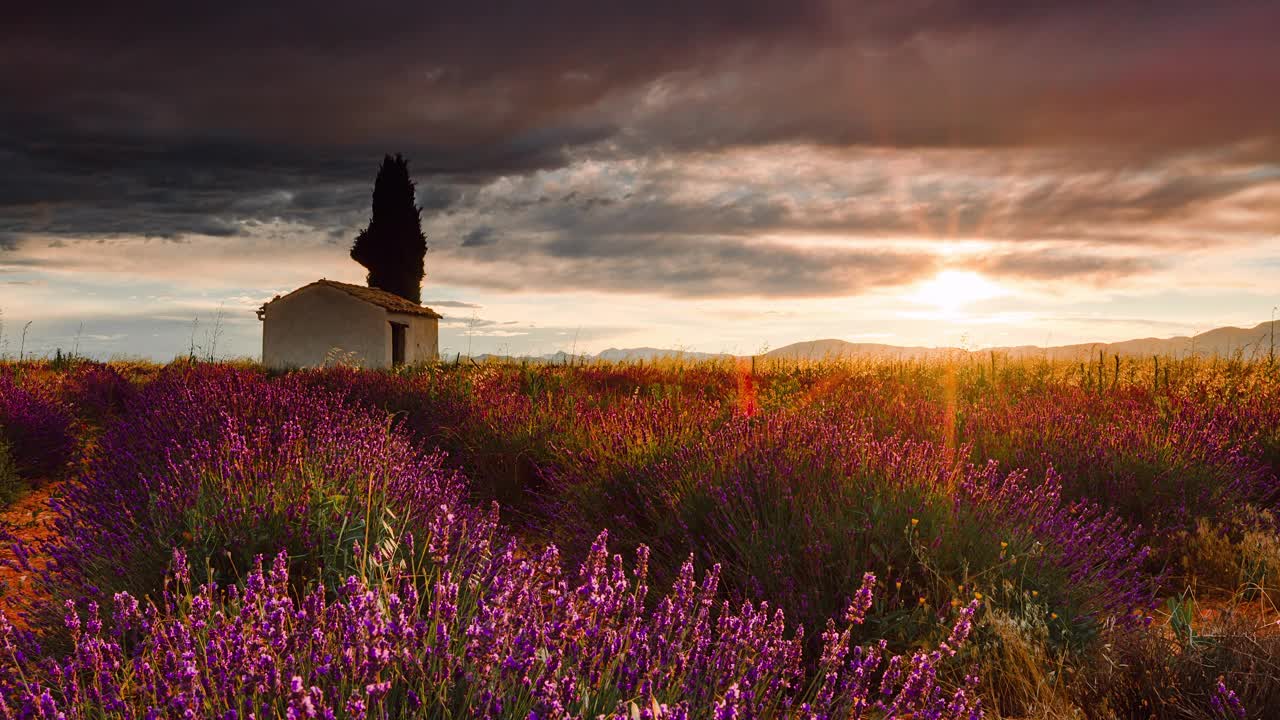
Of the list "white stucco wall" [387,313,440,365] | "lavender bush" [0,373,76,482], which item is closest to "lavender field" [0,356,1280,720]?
"lavender bush" [0,373,76,482]

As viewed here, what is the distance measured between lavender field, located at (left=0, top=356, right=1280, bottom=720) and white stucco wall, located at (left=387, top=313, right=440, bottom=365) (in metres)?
18.6

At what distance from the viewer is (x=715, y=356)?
16.5 meters

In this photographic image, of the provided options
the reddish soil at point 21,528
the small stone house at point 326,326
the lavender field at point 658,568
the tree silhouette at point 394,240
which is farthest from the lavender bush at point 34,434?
the tree silhouette at point 394,240

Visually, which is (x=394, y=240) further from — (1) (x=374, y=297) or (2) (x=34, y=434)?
(2) (x=34, y=434)

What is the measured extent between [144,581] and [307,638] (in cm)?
189

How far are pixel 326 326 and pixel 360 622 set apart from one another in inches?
933

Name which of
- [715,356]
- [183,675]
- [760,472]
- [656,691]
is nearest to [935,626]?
[760,472]

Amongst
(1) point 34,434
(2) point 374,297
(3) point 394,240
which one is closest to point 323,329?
(2) point 374,297

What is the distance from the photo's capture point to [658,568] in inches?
146

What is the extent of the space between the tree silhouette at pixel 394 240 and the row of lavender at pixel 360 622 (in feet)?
98.0

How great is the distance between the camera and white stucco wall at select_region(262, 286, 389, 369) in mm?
23469

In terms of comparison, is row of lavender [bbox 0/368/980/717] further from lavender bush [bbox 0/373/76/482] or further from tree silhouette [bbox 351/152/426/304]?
tree silhouette [bbox 351/152/426/304]

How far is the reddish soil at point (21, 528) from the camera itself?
4.03 m

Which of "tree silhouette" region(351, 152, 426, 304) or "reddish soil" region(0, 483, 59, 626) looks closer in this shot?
"reddish soil" region(0, 483, 59, 626)
